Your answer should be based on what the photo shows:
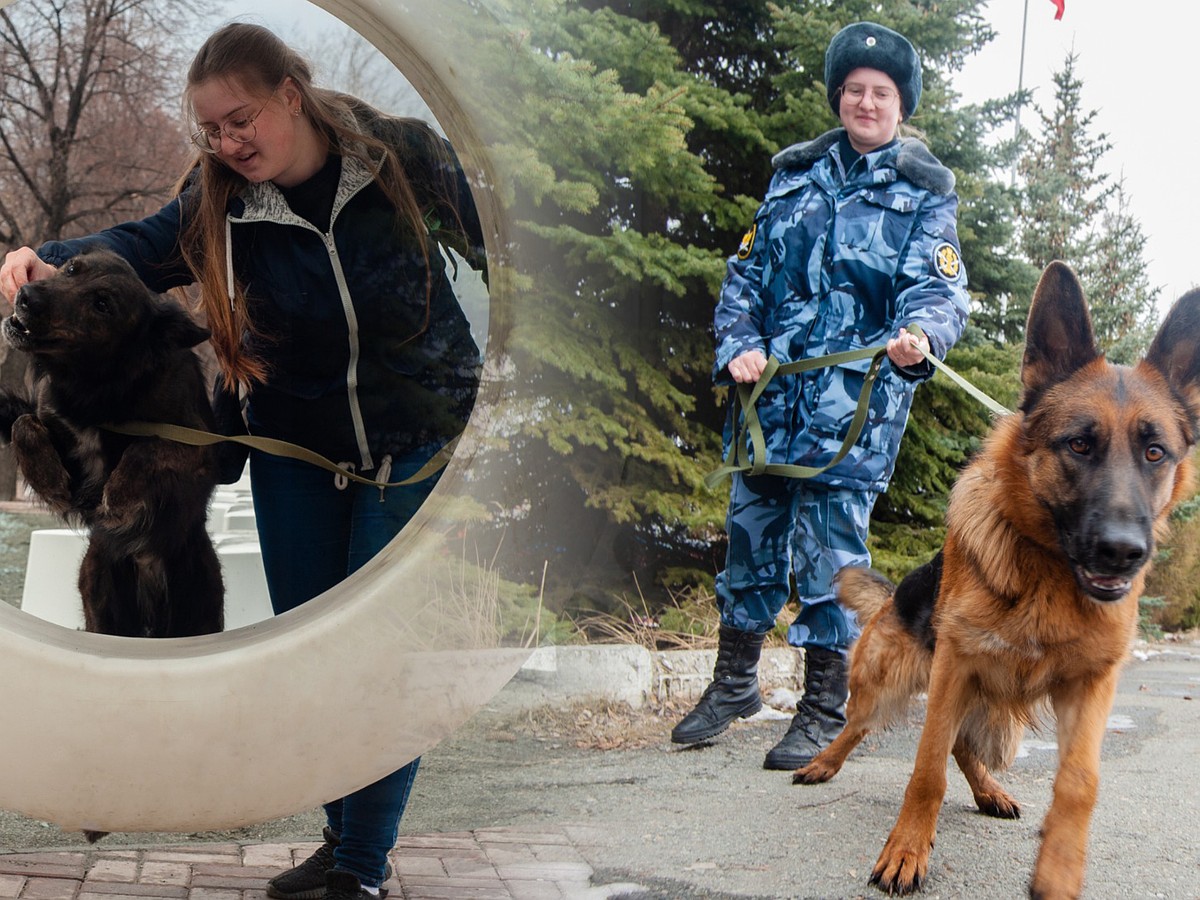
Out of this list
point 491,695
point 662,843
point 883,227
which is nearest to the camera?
point 491,695

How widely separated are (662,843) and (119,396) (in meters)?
1.48

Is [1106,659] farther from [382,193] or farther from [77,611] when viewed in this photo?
[77,611]

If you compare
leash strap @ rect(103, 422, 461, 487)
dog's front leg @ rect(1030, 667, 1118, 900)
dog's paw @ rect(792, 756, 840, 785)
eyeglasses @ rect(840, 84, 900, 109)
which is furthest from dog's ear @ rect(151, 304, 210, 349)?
eyeglasses @ rect(840, 84, 900, 109)

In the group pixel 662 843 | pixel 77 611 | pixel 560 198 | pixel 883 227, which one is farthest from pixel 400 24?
pixel 662 843

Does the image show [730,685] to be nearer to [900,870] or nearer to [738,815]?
[738,815]

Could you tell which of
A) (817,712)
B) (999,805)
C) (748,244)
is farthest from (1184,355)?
(817,712)

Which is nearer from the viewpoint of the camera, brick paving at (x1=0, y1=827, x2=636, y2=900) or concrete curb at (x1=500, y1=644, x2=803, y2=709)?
brick paving at (x1=0, y1=827, x2=636, y2=900)

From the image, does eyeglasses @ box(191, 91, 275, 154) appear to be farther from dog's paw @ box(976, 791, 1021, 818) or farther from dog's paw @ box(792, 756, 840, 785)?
dog's paw @ box(976, 791, 1021, 818)

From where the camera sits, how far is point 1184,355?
198cm

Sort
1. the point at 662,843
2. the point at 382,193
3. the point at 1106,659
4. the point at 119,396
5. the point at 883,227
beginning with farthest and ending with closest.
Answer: the point at 883,227 < the point at 662,843 < the point at 1106,659 < the point at 382,193 < the point at 119,396

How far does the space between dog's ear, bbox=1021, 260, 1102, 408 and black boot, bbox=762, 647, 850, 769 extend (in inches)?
42.9

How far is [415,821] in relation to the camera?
2.37 m

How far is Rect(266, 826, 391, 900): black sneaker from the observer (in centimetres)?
198

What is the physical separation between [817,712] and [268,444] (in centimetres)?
183
